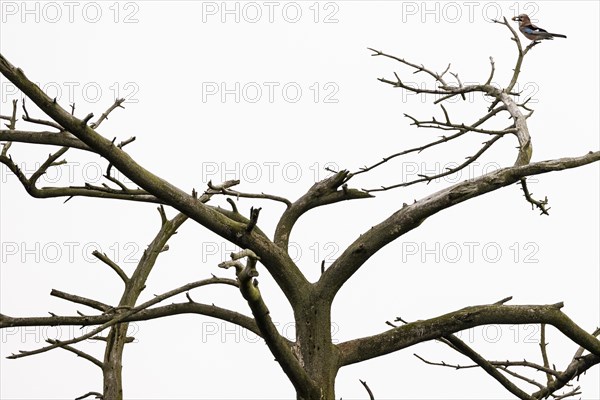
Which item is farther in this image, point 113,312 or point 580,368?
point 580,368

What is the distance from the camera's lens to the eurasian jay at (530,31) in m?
7.29

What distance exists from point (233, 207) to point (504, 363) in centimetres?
211

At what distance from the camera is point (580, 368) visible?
18.5ft

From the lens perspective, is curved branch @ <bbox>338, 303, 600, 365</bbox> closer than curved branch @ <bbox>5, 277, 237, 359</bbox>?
No

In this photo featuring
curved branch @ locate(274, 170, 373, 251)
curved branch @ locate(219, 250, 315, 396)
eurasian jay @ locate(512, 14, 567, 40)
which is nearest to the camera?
curved branch @ locate(219, 250, 315, 396)

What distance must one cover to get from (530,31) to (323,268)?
10.6ft

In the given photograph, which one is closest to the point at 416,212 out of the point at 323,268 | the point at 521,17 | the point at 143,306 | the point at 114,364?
the point at 323,268

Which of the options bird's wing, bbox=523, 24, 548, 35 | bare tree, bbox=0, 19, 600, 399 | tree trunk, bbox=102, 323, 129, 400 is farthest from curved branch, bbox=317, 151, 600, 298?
bird's wing, bbox=523, 24, 548, 35

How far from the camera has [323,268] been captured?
5352 millimetres

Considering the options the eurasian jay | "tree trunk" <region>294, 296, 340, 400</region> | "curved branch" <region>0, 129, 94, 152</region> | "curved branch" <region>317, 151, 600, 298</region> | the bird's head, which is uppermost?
the bird's head

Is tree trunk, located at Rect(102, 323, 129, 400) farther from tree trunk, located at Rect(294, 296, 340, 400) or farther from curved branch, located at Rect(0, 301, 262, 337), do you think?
tree trunk, located at Rect(294, 296, 340, 400)

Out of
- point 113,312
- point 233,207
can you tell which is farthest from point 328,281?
point 113,312

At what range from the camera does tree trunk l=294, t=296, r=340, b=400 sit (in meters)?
5.09

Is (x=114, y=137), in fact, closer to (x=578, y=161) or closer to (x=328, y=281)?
(x=328, y=281)
